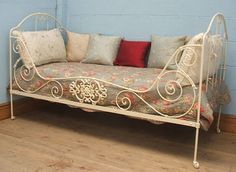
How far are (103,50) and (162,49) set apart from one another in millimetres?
602

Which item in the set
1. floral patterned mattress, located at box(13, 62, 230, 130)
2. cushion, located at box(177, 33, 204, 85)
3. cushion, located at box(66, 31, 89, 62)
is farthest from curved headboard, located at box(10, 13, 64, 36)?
cushion, located at box(177, 33, 204, 85)

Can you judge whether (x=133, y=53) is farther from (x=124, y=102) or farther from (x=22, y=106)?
(x=22, y=106)

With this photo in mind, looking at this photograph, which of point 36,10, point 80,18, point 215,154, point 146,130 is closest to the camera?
point 215,154

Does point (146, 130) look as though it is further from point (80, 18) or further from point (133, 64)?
point (80, 18)

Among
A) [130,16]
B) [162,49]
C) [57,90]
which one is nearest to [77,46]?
[130,16]

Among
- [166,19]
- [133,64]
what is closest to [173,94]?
[133,64]

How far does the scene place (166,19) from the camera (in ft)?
9.63

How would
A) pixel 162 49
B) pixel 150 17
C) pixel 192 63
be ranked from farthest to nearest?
pixel 150 17 < pixel 162 49 < pixel 192 63

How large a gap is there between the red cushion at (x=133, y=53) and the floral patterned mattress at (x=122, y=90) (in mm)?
118

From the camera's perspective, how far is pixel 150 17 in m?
3.01

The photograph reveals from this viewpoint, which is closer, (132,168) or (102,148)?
(132,168)

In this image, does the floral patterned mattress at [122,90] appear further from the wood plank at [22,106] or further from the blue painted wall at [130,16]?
the blue painted wall at [130,16]

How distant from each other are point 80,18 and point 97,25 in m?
0.24

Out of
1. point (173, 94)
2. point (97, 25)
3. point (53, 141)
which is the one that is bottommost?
point (53, 141)
